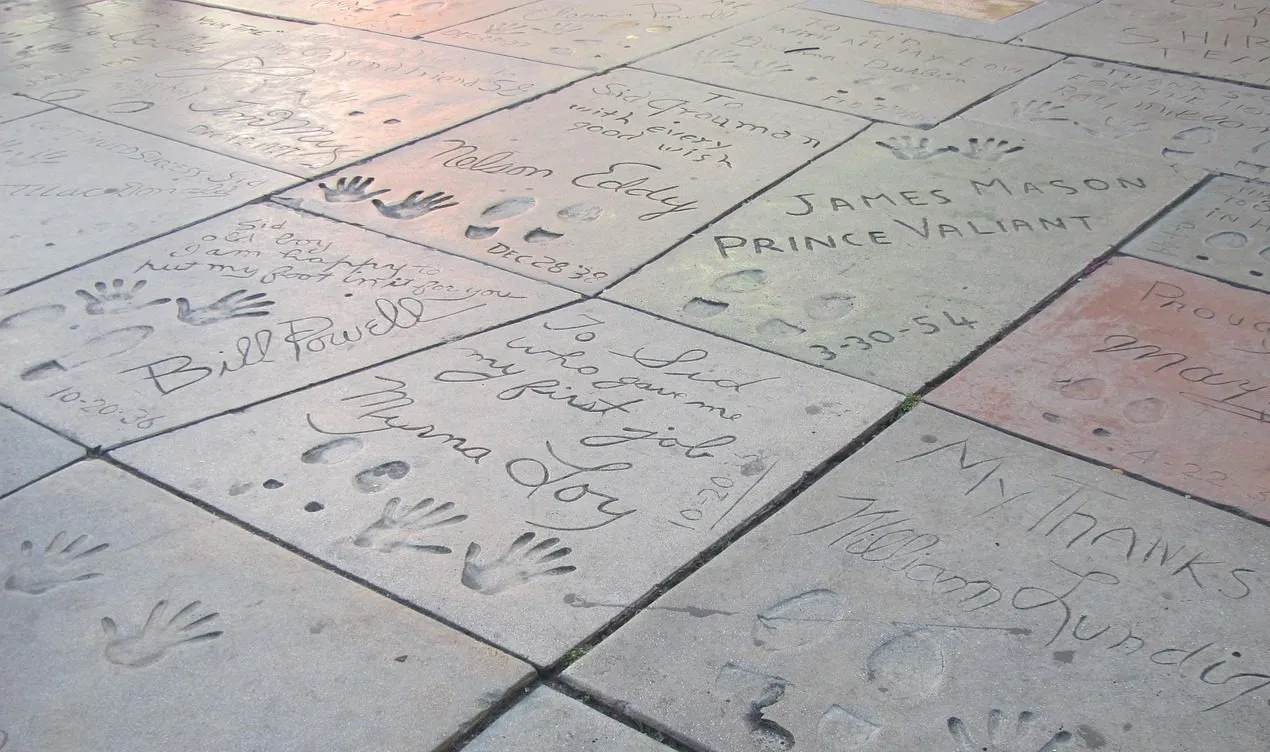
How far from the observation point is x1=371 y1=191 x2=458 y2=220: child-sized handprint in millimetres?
4031

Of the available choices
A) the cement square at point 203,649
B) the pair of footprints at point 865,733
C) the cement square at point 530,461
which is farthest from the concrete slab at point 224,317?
the pair of footprints at point 865,733

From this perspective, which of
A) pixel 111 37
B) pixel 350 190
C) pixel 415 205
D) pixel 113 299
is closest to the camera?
pixel 113 299

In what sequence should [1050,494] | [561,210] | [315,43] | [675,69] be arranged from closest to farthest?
[1050,494]
[561,210]
[675,69]
[315,43]

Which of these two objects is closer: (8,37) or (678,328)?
(678,328)

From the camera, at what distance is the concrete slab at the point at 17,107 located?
5.08m

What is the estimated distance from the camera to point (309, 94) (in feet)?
17.1

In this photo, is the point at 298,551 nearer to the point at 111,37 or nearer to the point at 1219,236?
the point at 1219,236

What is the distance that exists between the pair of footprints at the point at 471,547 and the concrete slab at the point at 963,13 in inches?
163

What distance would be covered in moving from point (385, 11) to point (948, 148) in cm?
333

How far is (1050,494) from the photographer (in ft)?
8.51

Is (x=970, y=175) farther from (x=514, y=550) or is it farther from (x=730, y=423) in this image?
(x=514, y=550)

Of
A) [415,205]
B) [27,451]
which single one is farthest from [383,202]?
[27,451]

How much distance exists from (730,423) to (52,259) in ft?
7.23

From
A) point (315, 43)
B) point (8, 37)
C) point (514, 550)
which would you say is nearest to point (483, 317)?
point (514, 550)
